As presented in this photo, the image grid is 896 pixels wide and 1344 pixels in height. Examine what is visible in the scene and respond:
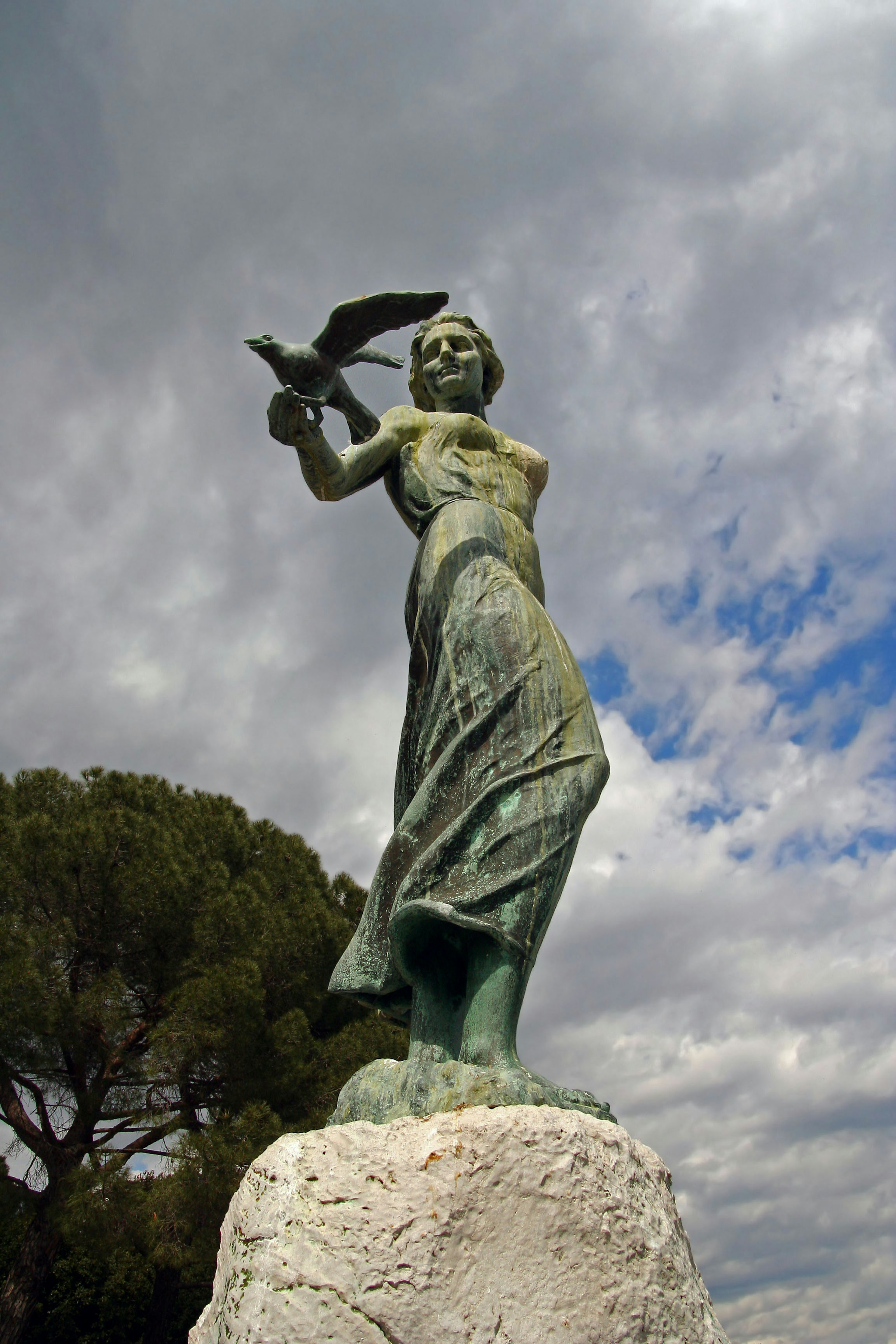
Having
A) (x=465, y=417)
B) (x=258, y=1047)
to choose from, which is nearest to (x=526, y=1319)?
(x=465, y=417)

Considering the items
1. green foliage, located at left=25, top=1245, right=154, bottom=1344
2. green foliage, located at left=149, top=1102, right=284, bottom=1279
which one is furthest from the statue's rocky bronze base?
green foliage, located at left=25, top=1245, right=154, bottom=1344

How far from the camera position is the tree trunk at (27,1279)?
1132cm

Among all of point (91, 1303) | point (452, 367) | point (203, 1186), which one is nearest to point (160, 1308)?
point (91, 1303)

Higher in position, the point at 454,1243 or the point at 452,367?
the point at 452,367

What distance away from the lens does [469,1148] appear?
223cm

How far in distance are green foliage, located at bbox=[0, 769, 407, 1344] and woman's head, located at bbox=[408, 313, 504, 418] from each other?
9.02m

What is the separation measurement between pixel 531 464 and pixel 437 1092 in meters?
2.61

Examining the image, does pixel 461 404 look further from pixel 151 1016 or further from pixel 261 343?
pixel 151 1016

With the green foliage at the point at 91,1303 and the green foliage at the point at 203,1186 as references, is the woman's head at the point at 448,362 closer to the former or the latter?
the green foliage at the point at 203,1186

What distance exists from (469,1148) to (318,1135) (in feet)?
1.24

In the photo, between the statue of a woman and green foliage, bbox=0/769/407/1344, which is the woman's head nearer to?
the statue of a woman

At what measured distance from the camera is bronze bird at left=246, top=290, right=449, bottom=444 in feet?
11.3

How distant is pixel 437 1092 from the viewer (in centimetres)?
255

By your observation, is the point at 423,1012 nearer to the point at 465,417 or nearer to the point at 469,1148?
the point at 469,1148
